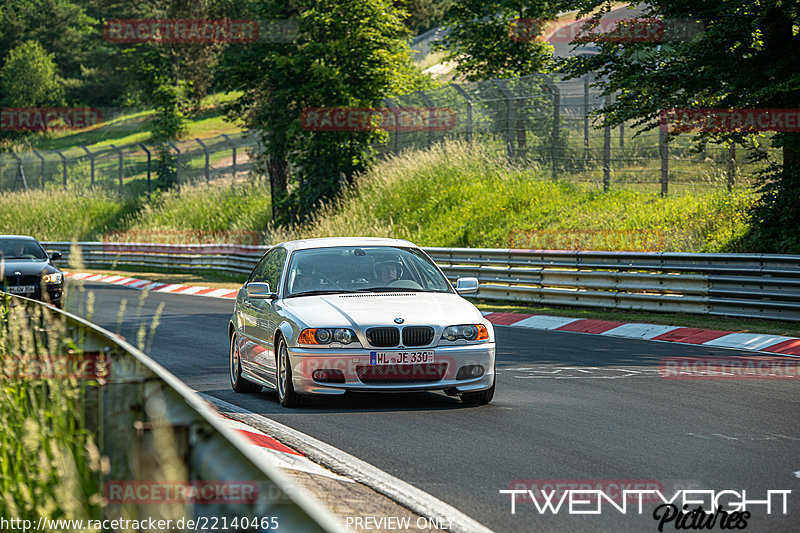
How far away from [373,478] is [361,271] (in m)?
4.01

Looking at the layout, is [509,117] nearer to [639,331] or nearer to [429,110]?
[429,110]

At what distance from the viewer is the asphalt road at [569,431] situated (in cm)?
619

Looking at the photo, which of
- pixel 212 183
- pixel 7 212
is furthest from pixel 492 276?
pixel 7 212

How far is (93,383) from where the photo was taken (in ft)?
15.5

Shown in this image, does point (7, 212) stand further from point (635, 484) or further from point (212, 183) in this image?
point (635, 484)

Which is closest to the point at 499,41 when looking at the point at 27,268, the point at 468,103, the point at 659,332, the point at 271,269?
the point at 468,103

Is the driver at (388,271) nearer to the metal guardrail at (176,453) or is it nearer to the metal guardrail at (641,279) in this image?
the metal guardrail at (641,279)

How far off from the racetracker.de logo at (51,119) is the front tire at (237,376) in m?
89.3

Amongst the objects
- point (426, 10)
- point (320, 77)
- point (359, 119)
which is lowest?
point (359, 119)

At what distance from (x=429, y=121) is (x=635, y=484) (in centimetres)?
2698

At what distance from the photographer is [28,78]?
9681 centimetres

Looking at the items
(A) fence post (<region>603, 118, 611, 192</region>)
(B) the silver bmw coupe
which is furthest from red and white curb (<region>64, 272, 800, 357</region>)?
(A) fence post (<region>603, 118, 611, 192</region>)

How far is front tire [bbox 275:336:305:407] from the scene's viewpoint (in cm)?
927

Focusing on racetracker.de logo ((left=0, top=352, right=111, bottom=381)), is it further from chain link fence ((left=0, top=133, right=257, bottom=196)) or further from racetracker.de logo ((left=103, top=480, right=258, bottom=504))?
chain link fence ((left=0, top=133, right=257, bottom=196))
